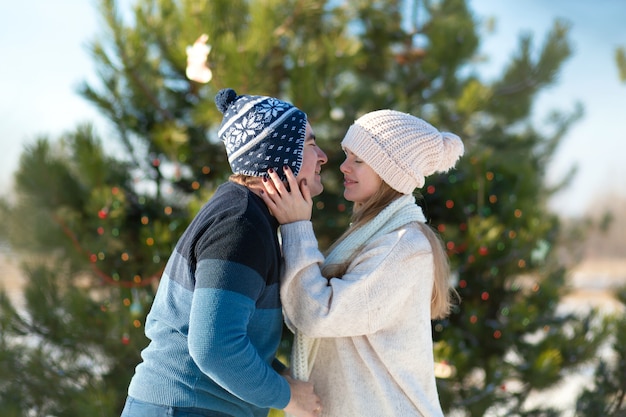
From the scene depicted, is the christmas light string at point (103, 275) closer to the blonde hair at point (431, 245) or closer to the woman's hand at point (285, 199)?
the blonde hair at point (431, 245)

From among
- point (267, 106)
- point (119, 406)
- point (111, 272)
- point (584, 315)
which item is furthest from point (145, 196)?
point (584, 315)

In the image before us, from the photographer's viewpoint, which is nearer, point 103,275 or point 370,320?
point 370,320

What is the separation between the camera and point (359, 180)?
65.5 inches

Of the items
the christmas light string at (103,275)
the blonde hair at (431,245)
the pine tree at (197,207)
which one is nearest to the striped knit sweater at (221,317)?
the blonde hair at (431,245)

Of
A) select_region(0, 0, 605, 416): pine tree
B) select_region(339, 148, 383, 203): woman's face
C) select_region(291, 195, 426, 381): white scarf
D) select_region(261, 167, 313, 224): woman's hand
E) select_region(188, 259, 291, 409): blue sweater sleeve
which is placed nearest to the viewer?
select_region(188, 259, 291, 409): blue sweater sleeve

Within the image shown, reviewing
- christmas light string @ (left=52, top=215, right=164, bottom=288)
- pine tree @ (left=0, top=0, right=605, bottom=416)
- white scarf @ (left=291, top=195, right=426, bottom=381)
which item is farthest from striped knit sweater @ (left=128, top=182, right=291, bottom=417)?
christmas light string @ (left=52, top=215, right=164, bottom=288)

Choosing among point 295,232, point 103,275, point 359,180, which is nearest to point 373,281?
point 295,232

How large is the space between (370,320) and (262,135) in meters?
0.49

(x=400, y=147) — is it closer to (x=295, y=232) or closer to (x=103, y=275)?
(x=295, y=232)

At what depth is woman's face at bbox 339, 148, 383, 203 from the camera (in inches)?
65.1

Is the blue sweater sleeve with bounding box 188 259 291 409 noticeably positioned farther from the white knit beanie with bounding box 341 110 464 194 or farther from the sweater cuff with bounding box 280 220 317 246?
the white knit beanie with bounding box 341 110 464 194

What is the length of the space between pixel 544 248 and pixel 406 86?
1313 mm

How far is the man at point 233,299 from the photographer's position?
116 cm

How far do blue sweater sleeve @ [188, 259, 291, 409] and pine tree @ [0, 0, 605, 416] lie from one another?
1.57m
